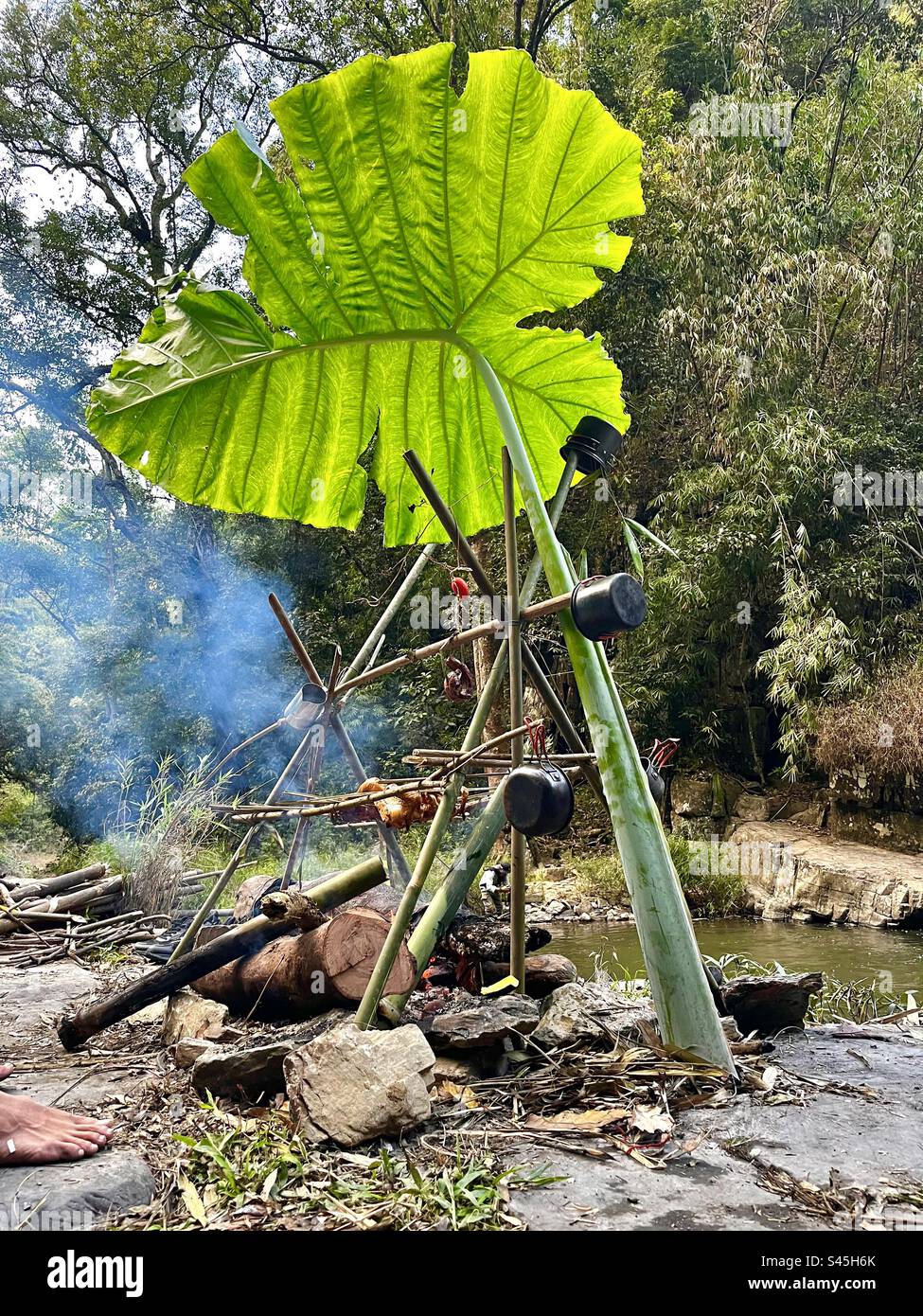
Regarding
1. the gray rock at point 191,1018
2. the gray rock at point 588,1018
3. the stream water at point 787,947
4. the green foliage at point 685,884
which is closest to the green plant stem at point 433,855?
the gray rock at point 588,1018

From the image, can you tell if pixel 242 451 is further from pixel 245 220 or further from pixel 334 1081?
pixel 334 1081

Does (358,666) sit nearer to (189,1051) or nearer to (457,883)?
(457,883)

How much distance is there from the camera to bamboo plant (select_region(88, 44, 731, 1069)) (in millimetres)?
2355

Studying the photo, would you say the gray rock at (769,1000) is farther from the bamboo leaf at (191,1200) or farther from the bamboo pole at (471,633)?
the bamboo leaf at (191,1200)

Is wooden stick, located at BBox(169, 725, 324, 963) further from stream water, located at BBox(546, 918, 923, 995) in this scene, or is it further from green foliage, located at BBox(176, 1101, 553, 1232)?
stream water, located at BBox(546, 918, 923, 995)

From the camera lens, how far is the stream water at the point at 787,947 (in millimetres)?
5805

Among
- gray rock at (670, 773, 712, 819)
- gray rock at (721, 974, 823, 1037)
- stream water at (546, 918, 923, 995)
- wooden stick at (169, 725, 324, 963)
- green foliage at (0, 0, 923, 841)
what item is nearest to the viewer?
gray rock at (721, 974, 823, 1037)

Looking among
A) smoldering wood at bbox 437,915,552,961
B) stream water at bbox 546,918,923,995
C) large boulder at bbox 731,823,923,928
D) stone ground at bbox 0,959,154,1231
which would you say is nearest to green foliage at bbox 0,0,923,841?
large boulder at bbox 731,823,923,928

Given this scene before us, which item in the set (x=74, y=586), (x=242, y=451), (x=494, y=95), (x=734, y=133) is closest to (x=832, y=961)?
(x=242, y=451)

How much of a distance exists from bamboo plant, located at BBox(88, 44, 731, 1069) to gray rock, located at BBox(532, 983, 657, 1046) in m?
0.26

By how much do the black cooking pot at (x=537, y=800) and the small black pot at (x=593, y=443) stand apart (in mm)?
915

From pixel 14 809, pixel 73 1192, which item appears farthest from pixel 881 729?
pixel 14 809

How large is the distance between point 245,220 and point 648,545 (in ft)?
29.5

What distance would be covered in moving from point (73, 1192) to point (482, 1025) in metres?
0.94
